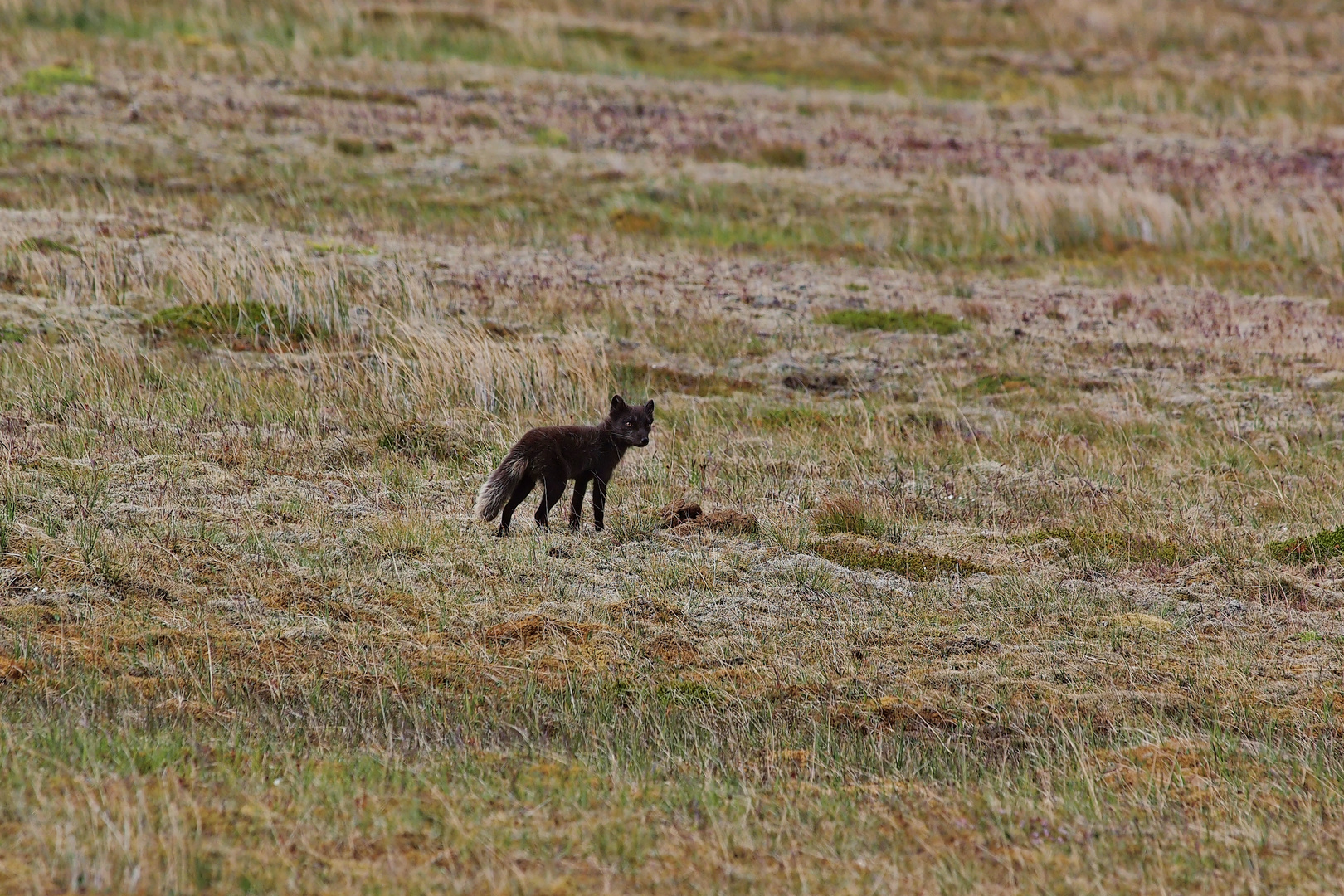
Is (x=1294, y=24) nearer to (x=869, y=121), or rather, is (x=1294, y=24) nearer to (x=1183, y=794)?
(x=869, y=121)

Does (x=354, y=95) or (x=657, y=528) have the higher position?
(x=354, y=95)

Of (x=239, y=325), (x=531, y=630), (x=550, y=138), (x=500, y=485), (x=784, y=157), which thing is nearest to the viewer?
(x=531, y=630)

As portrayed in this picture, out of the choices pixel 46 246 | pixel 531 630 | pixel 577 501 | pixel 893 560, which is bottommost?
pixel 893 560

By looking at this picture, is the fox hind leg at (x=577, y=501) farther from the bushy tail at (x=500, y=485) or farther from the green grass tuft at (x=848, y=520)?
the green grass tuft at (x=848, y=520)

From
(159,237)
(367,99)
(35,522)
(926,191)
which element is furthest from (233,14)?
(35,522)

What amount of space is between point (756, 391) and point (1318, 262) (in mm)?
14333

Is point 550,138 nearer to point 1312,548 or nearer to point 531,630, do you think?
point 1312,548

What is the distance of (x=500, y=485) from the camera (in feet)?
32.4

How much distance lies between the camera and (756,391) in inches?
640

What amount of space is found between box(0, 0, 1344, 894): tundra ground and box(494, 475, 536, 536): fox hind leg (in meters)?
0.13

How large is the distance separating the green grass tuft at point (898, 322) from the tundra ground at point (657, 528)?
0.37ft

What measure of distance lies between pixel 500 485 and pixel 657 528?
1277mm

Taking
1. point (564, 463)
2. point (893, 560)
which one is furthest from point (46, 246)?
point (893, 560)

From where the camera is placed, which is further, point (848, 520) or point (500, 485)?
point (848, 520)
